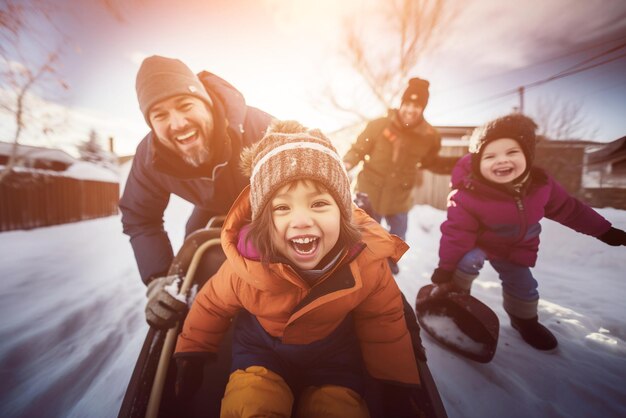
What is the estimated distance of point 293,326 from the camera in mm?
1122

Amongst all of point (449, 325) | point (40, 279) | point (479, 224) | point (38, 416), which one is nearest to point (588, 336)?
point (449, 325)

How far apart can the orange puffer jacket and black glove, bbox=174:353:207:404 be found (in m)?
0.06

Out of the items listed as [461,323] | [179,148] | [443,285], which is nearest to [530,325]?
[461,323]

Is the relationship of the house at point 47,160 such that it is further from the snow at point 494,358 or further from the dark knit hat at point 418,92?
the dark knit hat at point 418,92

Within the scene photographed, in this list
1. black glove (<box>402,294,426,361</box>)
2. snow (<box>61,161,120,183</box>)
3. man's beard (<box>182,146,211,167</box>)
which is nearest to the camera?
black glove (<box>402,294,426,361</box>)

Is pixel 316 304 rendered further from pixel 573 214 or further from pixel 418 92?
pixel 418 92

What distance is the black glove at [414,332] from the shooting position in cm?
109

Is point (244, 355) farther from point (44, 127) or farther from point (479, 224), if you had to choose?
point (44, 127)

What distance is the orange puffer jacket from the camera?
1.09m

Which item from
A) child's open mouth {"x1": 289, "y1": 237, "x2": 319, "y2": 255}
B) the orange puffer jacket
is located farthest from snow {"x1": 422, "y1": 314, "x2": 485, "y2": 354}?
child's open mouth {"x1": 289, "y1": 237, "x2": 319, "y2": 255}

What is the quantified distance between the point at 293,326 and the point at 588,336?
2.12m

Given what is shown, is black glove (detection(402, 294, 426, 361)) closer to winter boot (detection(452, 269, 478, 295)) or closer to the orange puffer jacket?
the orange puffer jacket

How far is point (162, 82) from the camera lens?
65.2 inches

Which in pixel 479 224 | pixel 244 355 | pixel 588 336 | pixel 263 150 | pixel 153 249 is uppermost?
pixel 263 150
